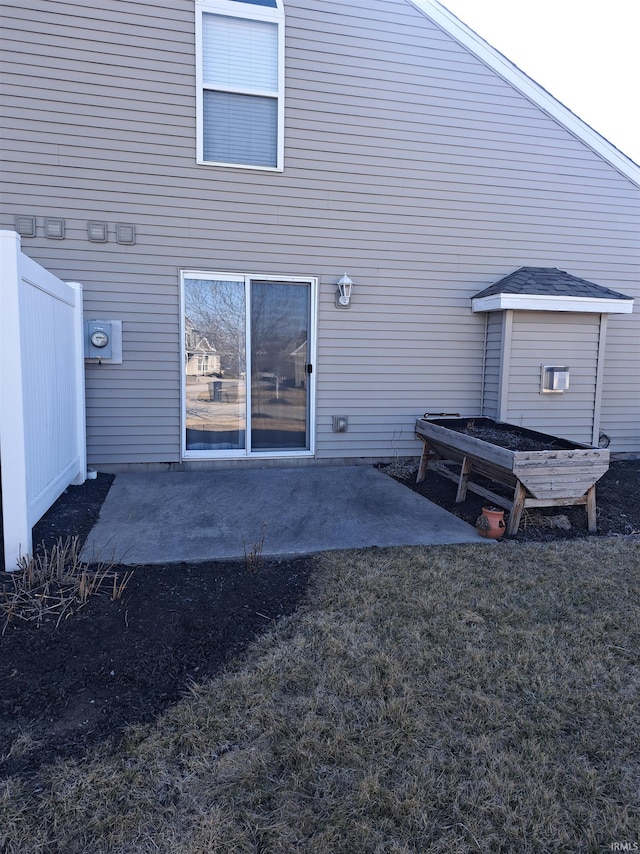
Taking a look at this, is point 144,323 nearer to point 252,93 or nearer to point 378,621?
point 252,93

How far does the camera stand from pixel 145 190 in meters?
5.39

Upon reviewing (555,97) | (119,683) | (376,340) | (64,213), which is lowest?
(119,683)

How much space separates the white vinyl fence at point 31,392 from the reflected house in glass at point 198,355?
3.89ft

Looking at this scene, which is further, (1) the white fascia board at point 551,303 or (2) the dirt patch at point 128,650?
(1) the white fascia board at point 551,303

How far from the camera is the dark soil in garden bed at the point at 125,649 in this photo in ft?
6.36

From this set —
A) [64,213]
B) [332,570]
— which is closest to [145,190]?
[64,213]

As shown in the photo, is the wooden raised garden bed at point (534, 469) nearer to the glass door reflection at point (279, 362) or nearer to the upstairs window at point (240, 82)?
the glass door reflection at point (279, 362)

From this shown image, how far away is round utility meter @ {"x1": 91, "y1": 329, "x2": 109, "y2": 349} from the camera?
5336 millimetres

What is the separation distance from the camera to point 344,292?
5.86 metres

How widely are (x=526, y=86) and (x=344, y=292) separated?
10.8ft

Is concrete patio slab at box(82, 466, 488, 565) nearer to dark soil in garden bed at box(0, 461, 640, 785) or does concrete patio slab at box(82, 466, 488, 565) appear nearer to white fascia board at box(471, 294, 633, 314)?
dark soil in garden bed at box(0, 461, 640, 785)

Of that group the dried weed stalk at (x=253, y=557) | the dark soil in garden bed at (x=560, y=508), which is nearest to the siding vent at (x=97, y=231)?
the dried weed stalk at (x=253, y=557)

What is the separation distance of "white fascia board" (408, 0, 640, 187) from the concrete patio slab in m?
4.78

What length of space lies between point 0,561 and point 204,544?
123 cm
